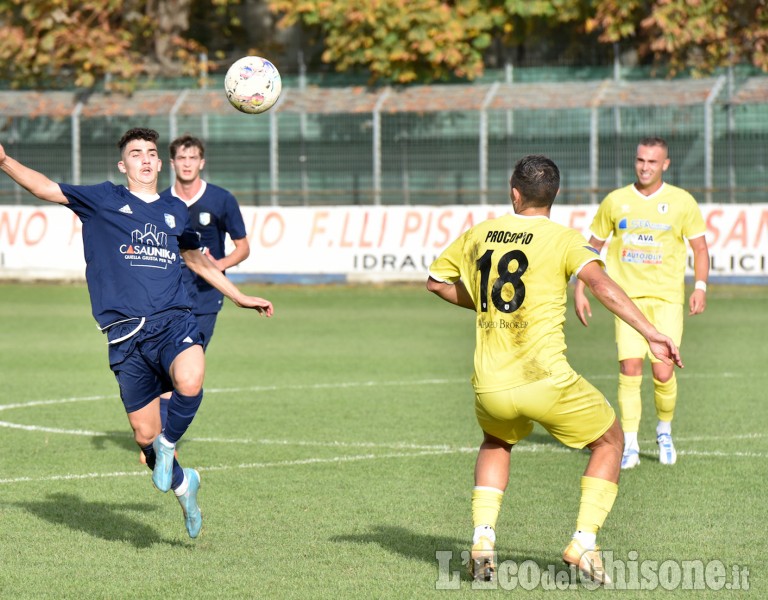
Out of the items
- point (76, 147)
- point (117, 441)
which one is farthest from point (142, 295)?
point (76, 147)

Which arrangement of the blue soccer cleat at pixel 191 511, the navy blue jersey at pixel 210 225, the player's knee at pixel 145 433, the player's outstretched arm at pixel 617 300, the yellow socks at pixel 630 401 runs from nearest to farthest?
the player's outstretched arm at pixel 617 300, the blue soccer cleat at pixel 191 511, the player's knee at pixel 145 433, the yellow socks at pixel 630 401, the navy blue jersey at pixel 210 225

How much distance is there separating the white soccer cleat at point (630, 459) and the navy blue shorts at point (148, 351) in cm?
351

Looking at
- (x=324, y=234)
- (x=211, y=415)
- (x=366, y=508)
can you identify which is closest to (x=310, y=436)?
(x=211, y=415)

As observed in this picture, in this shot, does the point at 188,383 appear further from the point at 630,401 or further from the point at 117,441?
the point at 630,401

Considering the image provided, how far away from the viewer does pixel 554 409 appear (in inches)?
244

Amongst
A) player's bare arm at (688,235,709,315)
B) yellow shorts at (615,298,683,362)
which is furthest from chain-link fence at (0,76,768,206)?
yellow shorts at (615,298,683,362)

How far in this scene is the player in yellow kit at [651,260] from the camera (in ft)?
32.6

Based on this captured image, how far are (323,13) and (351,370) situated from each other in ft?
55.5

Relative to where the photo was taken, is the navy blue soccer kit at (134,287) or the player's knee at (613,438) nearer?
the player's knee at (613,438)

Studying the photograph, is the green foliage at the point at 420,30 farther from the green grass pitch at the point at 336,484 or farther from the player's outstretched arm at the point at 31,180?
the player's outstretched arm at the point at 31,180

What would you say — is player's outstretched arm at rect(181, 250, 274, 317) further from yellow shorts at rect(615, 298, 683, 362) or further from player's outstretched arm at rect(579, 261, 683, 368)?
yellow shorts at rect(615, 298, 683, 362)

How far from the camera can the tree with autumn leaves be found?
28.8 meters

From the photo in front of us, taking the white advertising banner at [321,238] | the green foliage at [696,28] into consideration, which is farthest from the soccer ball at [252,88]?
the green foliage at [696,28]

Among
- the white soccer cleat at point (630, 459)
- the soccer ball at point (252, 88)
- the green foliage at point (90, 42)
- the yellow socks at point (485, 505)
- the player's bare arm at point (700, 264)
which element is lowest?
the white soccer cleat at point (630, 459)
